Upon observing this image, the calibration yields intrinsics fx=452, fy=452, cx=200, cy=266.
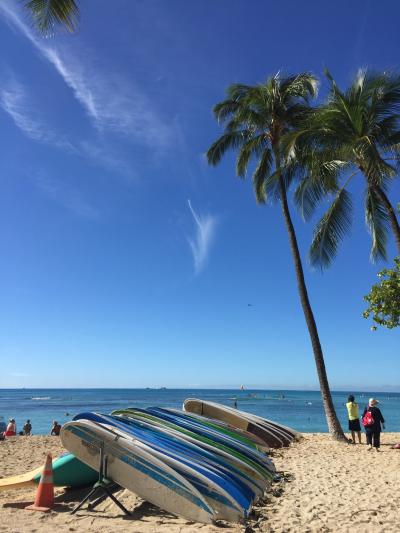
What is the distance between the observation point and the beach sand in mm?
5066

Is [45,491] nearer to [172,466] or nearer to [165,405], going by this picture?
[172,466]

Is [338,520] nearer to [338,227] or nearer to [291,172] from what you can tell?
[338,227]

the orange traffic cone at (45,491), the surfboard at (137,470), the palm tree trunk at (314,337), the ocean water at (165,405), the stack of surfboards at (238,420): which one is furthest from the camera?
the ocean water at (165,405)

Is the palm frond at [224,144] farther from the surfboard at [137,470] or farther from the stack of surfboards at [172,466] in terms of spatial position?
the surfboard at [137,470]

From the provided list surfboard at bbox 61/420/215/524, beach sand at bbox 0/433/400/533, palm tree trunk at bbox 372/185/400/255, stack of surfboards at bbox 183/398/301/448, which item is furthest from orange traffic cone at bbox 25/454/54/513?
palm tree trunk at bbox 372/185/400/255

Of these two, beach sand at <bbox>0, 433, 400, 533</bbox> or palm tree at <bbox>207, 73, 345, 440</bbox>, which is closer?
beach sand at <bbox>0, 433, 400, 533</bbox>

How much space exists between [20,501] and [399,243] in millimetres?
9471

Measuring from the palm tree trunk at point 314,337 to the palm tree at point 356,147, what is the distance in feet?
4.60

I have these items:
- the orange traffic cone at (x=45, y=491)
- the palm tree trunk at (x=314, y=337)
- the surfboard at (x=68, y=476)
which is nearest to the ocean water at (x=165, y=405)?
the palm tree trunk at (x=314, y=337)

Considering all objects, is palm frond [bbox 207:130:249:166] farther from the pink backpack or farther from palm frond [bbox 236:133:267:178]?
the pink backpack

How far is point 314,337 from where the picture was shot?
13.4 meters

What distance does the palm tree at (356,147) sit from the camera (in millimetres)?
11172

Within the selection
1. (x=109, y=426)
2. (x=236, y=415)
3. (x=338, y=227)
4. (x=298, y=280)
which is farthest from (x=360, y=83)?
(x=109, y=426)

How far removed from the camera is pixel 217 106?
53.0ft
